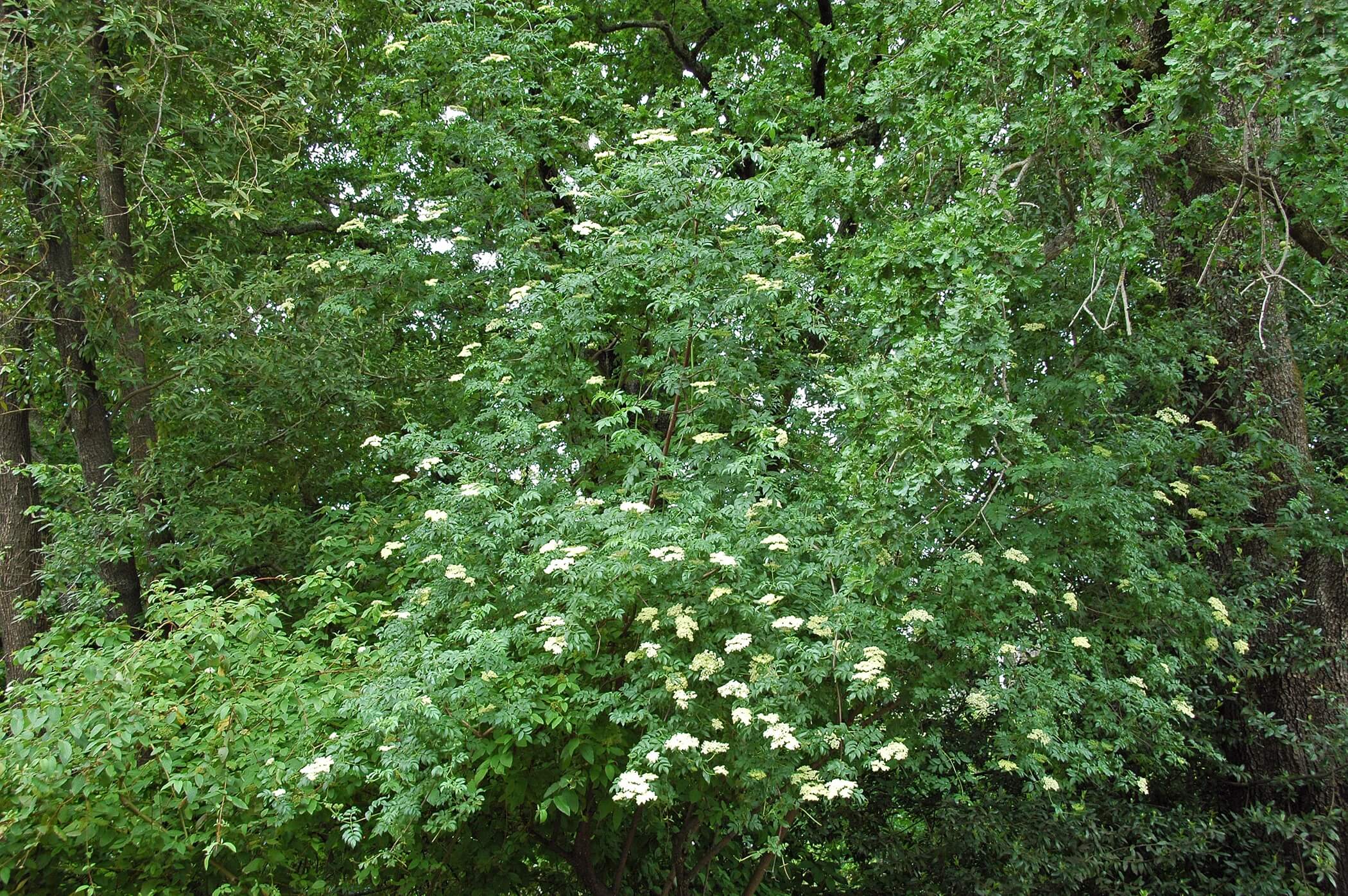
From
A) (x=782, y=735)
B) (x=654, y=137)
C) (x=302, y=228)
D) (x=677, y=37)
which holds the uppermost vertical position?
(x=677, y=37)

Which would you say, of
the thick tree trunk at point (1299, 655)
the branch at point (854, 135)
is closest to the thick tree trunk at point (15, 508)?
the branch at point (854, 135)

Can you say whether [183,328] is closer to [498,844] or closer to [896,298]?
[498,844]

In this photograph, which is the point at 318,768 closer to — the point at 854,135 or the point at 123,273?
the point at 123,273

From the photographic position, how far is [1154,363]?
17.6 ft

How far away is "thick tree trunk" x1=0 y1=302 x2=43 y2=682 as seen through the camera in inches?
235

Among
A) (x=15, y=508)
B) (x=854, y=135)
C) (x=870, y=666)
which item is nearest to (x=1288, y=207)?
(x=854, y=135)

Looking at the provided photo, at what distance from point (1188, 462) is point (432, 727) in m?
A: 4.42

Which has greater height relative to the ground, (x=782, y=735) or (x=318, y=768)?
(x=318, y=768)

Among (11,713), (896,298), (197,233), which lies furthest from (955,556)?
(197,233)

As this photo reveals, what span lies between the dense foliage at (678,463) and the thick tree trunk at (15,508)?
1.6 inches

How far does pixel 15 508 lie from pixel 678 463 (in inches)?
172

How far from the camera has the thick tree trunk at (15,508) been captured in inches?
235

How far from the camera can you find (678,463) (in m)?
4.90

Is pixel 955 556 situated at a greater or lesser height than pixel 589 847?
greater
